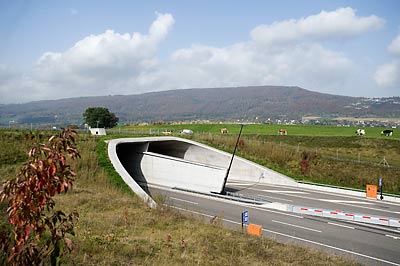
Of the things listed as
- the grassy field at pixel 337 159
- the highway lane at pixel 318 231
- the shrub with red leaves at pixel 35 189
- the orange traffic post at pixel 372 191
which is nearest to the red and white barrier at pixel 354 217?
the highway lane at pixel 318 231

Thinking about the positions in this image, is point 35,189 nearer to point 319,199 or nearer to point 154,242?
point 154,242

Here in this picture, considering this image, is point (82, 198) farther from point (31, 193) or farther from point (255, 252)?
point (31, 193)

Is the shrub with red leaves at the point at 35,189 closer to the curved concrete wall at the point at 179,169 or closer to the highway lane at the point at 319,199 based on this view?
the curved concrete wall at the point at 179,169

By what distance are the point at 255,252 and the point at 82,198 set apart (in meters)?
8.69

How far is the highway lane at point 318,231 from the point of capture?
574 inches

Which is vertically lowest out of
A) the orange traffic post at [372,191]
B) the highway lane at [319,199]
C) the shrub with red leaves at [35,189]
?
the highway lane at [319,199]

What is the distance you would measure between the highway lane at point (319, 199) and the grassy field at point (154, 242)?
561 inches

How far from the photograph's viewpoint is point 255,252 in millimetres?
9484

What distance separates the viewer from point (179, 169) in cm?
2945

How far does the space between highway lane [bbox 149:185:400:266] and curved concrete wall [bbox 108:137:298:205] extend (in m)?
4.80

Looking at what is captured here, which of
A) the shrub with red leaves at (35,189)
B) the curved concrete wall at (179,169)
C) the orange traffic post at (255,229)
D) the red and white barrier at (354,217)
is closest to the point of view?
the shrub with red leaves at (35,189)

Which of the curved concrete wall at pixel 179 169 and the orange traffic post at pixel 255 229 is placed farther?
the curved concrete wall at pixel 179 169

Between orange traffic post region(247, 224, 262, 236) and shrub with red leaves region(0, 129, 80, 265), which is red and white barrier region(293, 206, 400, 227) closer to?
orange traffic post region(247, 224, 262, 236)

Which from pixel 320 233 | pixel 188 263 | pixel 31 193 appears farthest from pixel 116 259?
pixel 320 233
